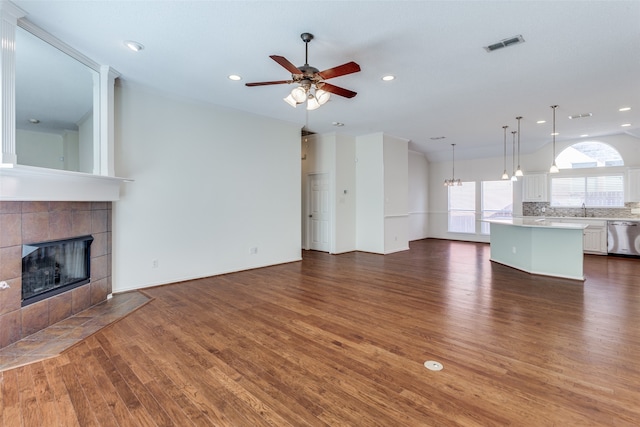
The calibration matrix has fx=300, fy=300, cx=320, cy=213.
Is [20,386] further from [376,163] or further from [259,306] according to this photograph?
[376,163]

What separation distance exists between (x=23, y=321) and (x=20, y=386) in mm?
1066

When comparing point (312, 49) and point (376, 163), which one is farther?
point (376, 163)

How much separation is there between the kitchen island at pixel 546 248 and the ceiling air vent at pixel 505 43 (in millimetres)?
3233

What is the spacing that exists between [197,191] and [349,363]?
3760mm

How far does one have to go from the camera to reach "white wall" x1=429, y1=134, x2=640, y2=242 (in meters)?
7.32

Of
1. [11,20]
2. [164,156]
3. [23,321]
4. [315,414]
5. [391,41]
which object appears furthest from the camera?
[164,156]

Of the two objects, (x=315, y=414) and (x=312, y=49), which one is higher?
(x=312, y=49)

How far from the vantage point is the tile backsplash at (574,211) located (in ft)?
24.1

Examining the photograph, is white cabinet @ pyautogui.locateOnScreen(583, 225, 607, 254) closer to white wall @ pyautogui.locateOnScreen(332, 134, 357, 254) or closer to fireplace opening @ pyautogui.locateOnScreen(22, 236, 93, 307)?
white wall @ pyautogui.locateOnScreen(332, 134, 357, 254)

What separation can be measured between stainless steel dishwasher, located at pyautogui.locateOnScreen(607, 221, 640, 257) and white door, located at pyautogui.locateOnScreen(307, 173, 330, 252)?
6795 millimetres

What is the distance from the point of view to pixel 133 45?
321 cm

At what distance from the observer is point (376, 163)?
7.50 m

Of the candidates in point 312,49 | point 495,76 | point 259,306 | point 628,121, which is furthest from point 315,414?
point 628,121

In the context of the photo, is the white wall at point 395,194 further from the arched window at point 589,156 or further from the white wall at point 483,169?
the arched window at point 589,156
